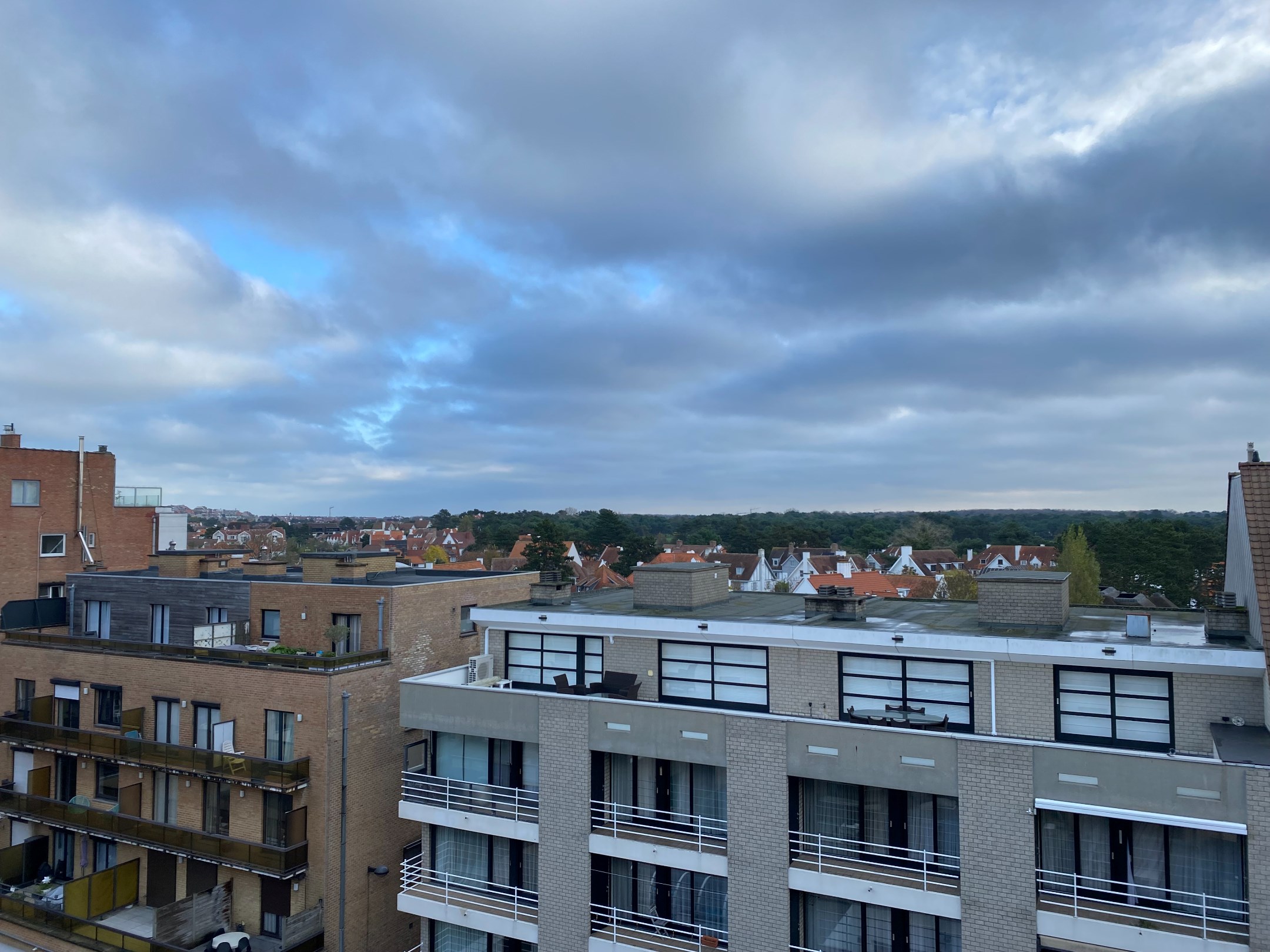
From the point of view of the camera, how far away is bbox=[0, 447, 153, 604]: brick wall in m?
36.2

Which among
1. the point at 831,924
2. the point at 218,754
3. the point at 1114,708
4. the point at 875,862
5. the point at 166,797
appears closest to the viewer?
the point at 1114,708

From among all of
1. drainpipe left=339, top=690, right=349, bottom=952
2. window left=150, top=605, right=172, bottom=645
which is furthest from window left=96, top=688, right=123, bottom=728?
drainpipe left=339, top=690, right=349, bottom=952

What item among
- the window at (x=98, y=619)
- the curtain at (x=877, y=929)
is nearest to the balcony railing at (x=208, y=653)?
the window at (x=98, y=619)

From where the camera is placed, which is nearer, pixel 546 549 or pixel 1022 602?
pixel 1022 602

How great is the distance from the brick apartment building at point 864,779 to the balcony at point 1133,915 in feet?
0.23

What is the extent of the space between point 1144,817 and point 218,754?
2623 centimetres

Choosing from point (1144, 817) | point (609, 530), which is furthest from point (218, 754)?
point (609, 530)

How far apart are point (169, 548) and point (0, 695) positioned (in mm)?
13972

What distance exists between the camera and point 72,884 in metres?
27.0

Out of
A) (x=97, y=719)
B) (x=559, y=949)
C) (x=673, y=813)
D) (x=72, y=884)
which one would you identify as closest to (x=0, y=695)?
(x=97, y=719)

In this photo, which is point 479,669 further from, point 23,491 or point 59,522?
point 23,491

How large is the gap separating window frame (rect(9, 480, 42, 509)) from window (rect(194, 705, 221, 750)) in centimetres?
1709

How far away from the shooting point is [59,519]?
3853 centimetres

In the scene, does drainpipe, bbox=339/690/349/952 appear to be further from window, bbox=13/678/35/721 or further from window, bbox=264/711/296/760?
window, bbox=13/678/35/721
